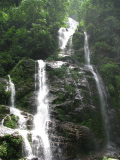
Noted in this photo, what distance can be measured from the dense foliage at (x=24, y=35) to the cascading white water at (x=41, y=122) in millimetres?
3623

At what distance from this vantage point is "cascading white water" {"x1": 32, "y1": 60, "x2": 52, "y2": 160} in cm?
837

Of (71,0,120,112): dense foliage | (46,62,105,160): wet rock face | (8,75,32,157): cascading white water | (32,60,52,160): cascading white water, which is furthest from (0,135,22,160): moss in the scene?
(71,0,120,112): dense foliage

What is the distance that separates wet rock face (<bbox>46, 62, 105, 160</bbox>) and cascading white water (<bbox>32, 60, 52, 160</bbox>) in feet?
1.51

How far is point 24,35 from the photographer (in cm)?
1862

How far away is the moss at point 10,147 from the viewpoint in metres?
6.90

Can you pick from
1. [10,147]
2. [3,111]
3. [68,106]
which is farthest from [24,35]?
[10,147]

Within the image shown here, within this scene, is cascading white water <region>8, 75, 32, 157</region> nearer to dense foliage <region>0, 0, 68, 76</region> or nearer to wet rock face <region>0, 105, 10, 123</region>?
wet rock face <region>0, 105, 10, 123</region>

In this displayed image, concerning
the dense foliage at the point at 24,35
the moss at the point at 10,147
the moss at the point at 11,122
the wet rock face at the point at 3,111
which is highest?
the dense foliage at the point at 24,35

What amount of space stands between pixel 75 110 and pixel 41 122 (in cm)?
260

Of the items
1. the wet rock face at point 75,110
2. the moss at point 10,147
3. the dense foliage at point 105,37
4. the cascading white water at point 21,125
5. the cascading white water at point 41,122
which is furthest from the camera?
the dense foliage at point 105,37

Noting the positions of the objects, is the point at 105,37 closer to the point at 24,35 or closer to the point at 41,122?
the point at 24,35

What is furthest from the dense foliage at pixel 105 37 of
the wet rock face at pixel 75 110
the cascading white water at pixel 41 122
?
the cascading white water at pixel 41 122

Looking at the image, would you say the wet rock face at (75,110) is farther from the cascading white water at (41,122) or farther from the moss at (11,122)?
the moss at (11,122)

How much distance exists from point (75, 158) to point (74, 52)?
12.3m
